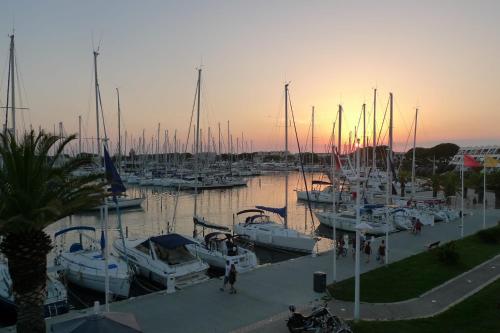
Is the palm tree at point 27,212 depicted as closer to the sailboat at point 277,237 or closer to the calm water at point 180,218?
the calm water at point 180,218

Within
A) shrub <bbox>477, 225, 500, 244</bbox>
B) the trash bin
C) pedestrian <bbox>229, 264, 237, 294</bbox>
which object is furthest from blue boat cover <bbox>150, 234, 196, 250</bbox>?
shrub <bbox>477, 225, 500, 244</bbox>

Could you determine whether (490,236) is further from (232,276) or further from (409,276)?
(232,276)

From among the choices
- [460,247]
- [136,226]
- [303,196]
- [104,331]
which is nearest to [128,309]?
[104,331]

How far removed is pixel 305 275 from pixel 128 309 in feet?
28.0

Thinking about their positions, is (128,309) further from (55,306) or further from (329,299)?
(329,299)

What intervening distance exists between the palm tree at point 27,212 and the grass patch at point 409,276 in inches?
422

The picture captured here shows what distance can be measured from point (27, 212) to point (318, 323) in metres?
8.45

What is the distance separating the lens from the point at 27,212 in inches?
444

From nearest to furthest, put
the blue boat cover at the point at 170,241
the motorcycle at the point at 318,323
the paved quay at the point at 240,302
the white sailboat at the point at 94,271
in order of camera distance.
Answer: the motorcycle at the point at 318,323, the paved quay at the point at 240,302, the white sailboat at the point at 94,271, the blue boat cover at the point at 170,241

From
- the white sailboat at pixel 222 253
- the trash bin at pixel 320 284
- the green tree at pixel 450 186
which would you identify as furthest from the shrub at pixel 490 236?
the green tree at pixel 450 186

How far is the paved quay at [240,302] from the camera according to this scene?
1455 cm

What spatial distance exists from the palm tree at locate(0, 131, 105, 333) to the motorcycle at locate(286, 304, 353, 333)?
705 cm

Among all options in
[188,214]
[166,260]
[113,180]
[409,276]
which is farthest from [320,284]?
[188,214]

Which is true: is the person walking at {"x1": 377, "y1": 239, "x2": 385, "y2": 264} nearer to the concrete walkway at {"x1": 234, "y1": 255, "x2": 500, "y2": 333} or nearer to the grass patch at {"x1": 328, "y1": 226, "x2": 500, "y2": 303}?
the grass patch at {"x1": 328, "y1": 226, "x2": 500, "y2": 303}
